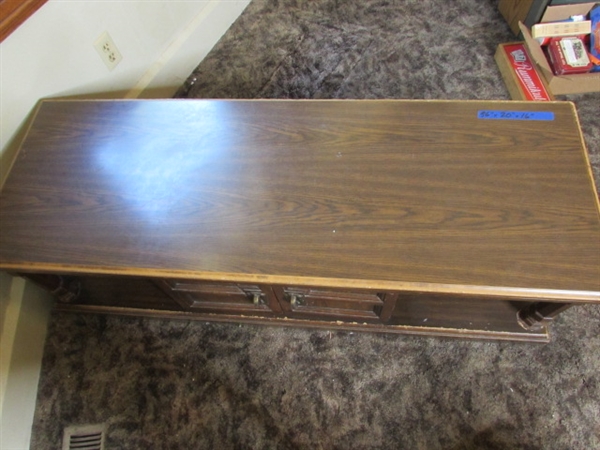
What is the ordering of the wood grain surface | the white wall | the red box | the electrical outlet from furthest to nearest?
the red box
the electrical outlet
the white wall
the wood grain surface

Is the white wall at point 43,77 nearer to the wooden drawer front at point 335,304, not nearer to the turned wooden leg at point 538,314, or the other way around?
the wooden drawer front at point 335,304

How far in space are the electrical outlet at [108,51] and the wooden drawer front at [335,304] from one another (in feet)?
3.08

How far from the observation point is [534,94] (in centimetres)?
150

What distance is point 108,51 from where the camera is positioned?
1.35 m

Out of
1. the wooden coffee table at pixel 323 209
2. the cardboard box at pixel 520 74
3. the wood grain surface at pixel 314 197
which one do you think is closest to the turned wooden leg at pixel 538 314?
the wooden coffee table at pixel 323 209

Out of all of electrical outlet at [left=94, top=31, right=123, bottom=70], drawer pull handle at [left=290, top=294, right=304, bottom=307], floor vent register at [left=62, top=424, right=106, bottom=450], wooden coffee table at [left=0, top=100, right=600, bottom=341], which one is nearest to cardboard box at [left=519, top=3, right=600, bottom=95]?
wooden coffee table at [left=0, top=100, right=600, bottom=341]

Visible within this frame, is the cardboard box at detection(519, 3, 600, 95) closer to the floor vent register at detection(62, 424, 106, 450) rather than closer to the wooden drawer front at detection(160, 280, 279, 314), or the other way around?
the wooden drawer front at detection(160, 280, 279, 314)

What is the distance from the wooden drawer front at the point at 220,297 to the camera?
1.05m

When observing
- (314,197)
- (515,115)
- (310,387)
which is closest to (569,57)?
(515,115)

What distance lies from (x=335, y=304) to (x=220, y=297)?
12.1 inches

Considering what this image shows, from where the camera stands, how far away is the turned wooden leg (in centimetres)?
100

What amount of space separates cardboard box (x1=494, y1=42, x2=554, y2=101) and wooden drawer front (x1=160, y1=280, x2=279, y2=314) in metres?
1.16

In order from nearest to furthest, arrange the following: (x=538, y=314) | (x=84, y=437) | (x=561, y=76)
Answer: (x=538, y=314), (x=84, y=437), (x=561, y=76)

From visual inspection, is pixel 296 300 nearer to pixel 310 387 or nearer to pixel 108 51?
pixel 310 387
